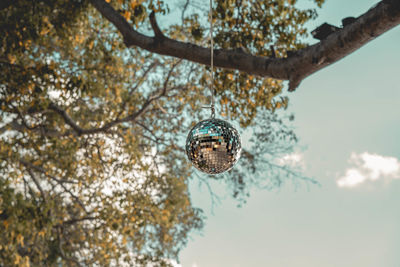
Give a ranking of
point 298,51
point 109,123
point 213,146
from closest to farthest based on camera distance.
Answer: point 213,146, point 298,51, point 109,123

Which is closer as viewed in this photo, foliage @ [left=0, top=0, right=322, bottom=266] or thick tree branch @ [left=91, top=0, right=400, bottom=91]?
thick tree branch @ [left=91, top=0, right=400, bottom=91]

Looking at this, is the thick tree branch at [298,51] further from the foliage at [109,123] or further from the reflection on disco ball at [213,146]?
the reflection on disco ball at [213,146]

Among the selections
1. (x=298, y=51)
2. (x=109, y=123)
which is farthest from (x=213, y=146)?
(x=109, y=123)

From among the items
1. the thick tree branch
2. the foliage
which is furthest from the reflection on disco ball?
the foliage

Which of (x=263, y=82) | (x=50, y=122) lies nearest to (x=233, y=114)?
(x=263, y=82)

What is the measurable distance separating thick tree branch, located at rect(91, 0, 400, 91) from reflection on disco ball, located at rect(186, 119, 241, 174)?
93 centimetres

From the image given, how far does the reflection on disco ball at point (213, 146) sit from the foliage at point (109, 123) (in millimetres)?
2262

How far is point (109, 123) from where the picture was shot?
6.86 meters

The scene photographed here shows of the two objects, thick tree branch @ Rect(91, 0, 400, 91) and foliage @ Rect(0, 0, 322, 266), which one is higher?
foliage @ Rect(0, 0, 322, 266)

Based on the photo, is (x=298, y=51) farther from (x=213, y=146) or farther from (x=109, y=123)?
(x=109, y=123)

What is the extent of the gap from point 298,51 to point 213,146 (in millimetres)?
1295

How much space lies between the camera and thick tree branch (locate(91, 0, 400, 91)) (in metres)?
2.53

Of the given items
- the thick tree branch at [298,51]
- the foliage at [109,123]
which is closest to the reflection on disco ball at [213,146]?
the thick tree branch at [298,51]

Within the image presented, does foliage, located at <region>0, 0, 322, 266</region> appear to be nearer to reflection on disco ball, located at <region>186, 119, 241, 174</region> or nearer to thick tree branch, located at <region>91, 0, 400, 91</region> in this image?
thick tree branch, located at <region>91, 0, 400, 91</region>
